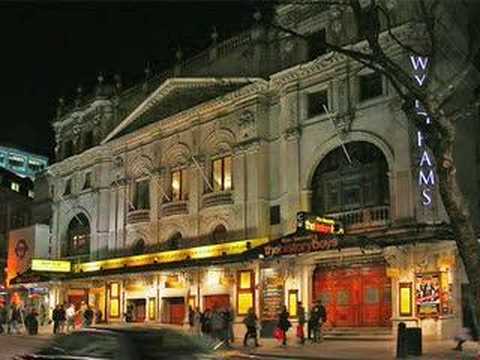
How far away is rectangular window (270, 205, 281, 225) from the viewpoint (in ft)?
128

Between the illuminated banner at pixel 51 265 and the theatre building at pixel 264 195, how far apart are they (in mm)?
986

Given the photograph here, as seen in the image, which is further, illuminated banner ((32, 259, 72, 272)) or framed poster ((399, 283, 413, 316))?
illuminated banner ((32, 259, 72, 272))

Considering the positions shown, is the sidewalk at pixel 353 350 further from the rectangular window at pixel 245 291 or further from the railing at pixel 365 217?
the rectangular window at pixel 245 291

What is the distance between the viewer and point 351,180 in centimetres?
3569

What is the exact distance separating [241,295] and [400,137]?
11.8m

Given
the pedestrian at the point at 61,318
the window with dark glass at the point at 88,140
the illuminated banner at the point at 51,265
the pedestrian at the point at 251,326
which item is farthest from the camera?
the window with dark glass at the point at 88,140

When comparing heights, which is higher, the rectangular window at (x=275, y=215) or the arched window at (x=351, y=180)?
the arched window at (x=351, y=180)

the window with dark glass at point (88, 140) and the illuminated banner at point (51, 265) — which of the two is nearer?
the illuminated banner at point (51, 265)

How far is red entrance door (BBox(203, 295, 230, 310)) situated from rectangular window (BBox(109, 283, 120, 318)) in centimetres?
871

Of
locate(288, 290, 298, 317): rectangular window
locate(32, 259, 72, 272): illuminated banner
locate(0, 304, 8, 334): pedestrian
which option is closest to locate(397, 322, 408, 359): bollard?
locate(288, 290, 298, 317): rectangular window

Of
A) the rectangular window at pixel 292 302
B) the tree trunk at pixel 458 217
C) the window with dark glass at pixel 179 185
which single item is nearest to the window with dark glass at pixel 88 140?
the window with dark glass at pixel 179 185

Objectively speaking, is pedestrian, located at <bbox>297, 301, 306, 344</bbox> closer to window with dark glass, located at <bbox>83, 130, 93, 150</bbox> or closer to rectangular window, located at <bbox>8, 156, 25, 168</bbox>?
window with dark glass, located at <bbox>83, 130, 93, 150</bbox>

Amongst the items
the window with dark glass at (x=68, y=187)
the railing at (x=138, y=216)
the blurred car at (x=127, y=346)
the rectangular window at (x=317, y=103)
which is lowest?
the blurred car at (x=127, y=346)

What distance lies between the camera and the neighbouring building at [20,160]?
148375mm
